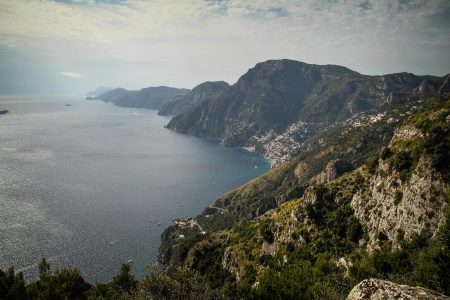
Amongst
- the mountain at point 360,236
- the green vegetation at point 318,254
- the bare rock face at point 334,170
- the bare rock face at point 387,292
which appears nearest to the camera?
the bare rock face at point 387,292

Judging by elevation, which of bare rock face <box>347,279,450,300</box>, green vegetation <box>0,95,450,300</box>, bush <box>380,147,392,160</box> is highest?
bush <box>380,147,392,160</box>

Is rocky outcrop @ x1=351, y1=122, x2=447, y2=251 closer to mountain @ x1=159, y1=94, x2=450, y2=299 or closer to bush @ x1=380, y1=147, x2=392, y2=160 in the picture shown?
mountain @ x1=159, y1=94, x2=450, y2=299

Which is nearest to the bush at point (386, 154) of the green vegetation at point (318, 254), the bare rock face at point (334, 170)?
the green vegetation at point (318, 254)

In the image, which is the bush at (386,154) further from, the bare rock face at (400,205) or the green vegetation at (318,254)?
the bare rock face at (400,205)

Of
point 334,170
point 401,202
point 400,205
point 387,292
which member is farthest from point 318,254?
point 334,170

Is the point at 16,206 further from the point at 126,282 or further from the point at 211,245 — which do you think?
the point at 126,282

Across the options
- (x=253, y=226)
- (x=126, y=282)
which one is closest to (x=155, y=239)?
(x=253, y=226)

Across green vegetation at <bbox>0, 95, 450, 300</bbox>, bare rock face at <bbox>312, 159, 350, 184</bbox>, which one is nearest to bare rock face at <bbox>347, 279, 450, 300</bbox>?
green vegetation at <bbox>0, 95, 450, 300</bbox>

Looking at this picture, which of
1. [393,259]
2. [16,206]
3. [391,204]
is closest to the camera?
[393,259]
